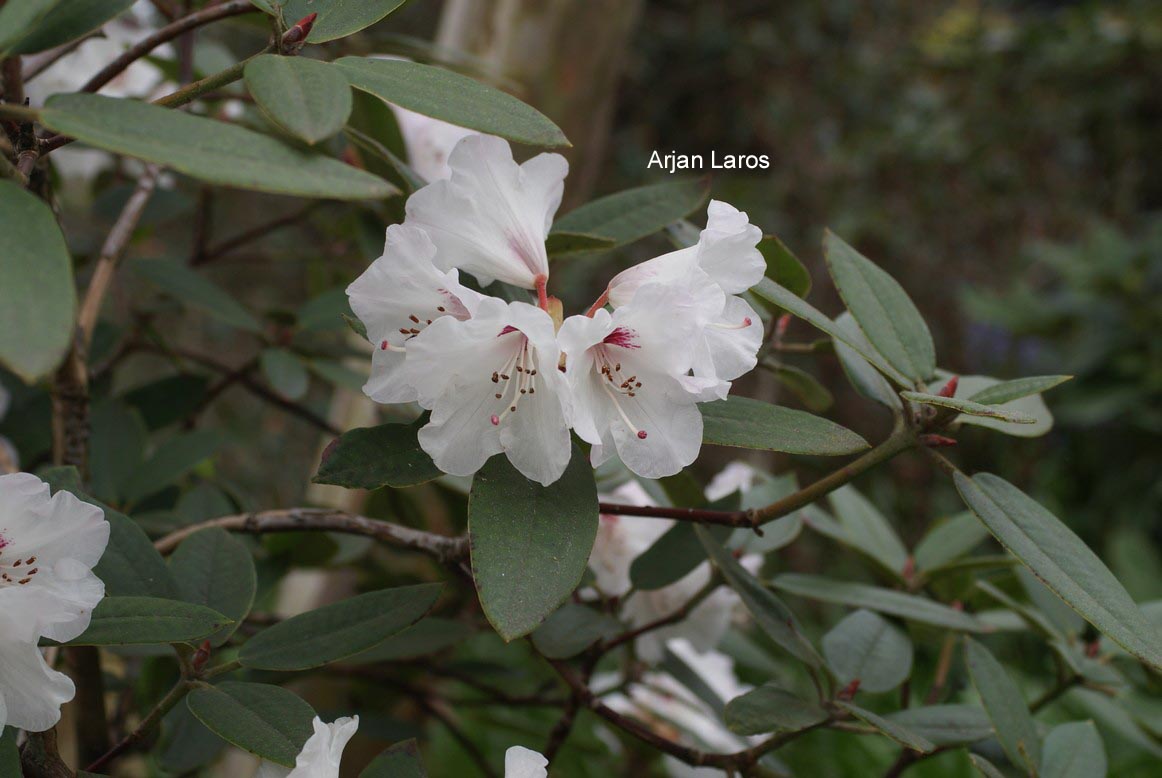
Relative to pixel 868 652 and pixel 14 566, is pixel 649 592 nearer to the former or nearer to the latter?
pixel 868 652

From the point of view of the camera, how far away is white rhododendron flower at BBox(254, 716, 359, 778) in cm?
45

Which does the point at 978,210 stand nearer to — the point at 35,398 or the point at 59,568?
the point at 35,398

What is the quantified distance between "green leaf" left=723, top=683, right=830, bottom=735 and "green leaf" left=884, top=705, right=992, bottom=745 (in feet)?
0.29

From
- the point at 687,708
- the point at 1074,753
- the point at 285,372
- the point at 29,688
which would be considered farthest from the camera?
the point at 687,708

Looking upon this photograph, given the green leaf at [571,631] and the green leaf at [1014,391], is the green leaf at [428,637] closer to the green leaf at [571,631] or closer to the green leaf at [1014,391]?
the green leaf at [571,631]

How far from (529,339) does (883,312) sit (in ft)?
0.83

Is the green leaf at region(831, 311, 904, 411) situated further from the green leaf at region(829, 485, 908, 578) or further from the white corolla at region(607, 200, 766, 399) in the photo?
the green leaf at region(829, 485, 908, 578)

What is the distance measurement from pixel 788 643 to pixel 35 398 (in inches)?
29.5

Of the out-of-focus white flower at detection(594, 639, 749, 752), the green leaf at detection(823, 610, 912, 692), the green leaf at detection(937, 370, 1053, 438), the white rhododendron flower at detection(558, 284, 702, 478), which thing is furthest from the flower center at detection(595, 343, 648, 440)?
the out-of-focus white flower at detection(594, 639, 749, 752)

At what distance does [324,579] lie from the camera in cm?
132

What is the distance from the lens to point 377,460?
0.51m

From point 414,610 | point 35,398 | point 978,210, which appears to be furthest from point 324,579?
point 978,210

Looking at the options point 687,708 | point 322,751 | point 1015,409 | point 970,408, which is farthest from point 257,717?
point 687,708

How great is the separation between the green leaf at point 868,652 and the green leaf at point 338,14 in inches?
20.7
